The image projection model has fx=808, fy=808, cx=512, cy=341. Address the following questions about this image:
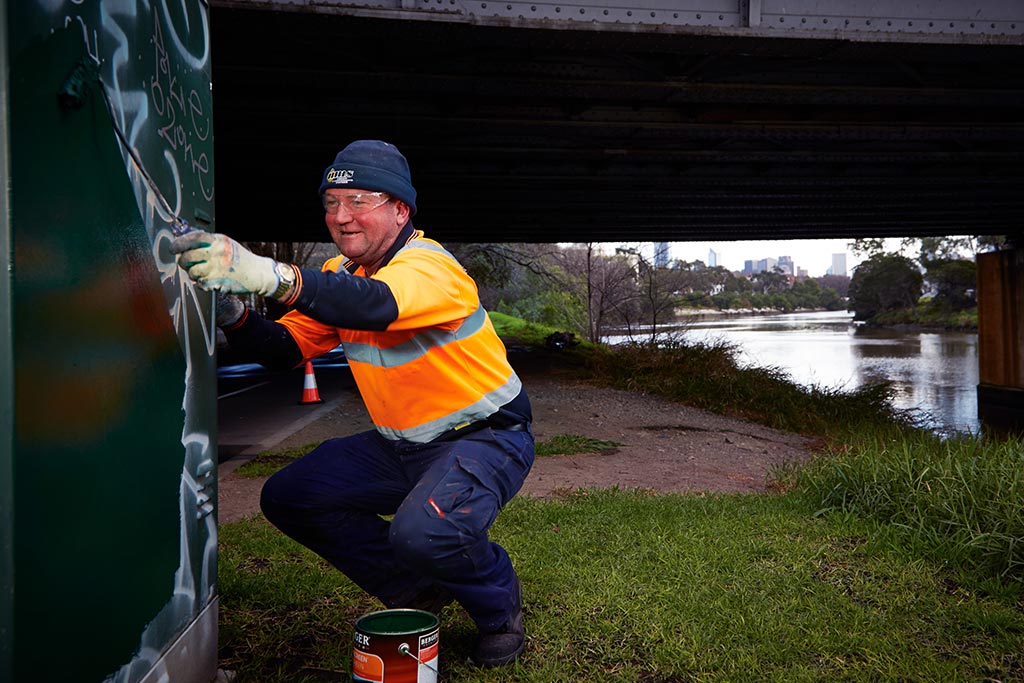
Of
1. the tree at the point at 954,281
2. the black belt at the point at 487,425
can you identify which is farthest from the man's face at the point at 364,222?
the tree at the point at 954,281

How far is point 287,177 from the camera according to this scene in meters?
13.5

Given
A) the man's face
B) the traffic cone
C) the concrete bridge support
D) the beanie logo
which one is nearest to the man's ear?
the man's face

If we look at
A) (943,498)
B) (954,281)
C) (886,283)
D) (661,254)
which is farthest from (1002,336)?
(886,283)

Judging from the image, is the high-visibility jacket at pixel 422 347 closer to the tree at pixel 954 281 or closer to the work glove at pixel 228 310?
the work glove at pixel 228 310

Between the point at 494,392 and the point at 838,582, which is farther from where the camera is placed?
the point at 838,582

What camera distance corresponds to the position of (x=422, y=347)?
9.46 ft

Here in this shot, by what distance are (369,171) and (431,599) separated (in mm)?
1768

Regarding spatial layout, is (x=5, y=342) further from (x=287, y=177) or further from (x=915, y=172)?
(x=915, y=172)

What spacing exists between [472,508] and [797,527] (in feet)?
9.49

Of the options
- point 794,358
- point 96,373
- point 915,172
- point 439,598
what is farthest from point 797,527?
point 794,358

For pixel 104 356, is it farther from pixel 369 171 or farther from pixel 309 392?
pixel 309 392

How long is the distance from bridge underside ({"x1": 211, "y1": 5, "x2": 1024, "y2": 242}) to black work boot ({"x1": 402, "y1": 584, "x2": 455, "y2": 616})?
15.9ft

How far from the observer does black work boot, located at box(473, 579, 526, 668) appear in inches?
123

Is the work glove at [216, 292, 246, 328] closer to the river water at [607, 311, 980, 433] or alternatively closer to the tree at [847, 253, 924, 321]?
the river water at [607, 311, 980, 433]
